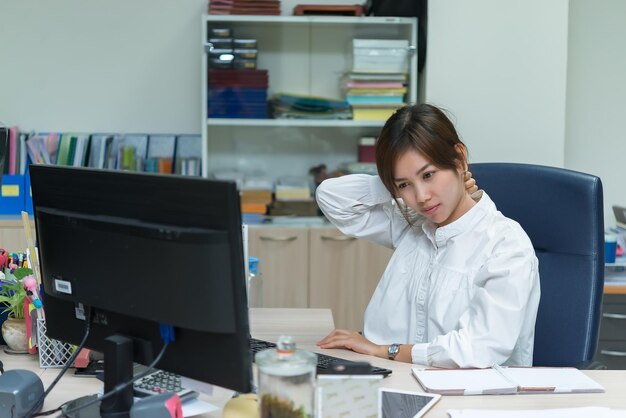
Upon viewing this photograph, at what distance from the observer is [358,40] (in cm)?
375

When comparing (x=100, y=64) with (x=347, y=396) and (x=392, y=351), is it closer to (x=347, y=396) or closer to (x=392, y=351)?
(x=392, y=351)

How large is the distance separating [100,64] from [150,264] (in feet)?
9.52

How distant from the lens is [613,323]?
10.3 feet

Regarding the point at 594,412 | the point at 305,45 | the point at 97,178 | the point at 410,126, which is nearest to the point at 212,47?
the point at 305,45

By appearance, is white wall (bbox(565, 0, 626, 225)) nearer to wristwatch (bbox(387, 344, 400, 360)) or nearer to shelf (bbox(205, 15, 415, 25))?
shelf (bbox(205, 15, 415, 25))

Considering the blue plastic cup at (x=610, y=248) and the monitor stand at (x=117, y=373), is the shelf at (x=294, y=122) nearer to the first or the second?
the blue plastic cup at (x=610, y=248)

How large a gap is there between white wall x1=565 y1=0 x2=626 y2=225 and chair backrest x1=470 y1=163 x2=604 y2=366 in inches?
73.9

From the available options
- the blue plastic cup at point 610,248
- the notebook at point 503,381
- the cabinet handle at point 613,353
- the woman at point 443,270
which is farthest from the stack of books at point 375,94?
the notebook at point 503,381

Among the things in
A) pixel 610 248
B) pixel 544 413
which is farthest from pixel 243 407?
pixel 610 248

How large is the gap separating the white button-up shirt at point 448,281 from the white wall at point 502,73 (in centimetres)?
133

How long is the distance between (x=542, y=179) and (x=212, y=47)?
200cm

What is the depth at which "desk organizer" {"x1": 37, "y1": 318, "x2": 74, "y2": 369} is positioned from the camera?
1.82m

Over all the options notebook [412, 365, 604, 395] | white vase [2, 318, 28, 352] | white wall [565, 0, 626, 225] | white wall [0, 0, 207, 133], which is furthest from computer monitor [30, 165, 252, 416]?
white wall [565, 0, 626, 225]

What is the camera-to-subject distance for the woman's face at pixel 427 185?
1.98 m
